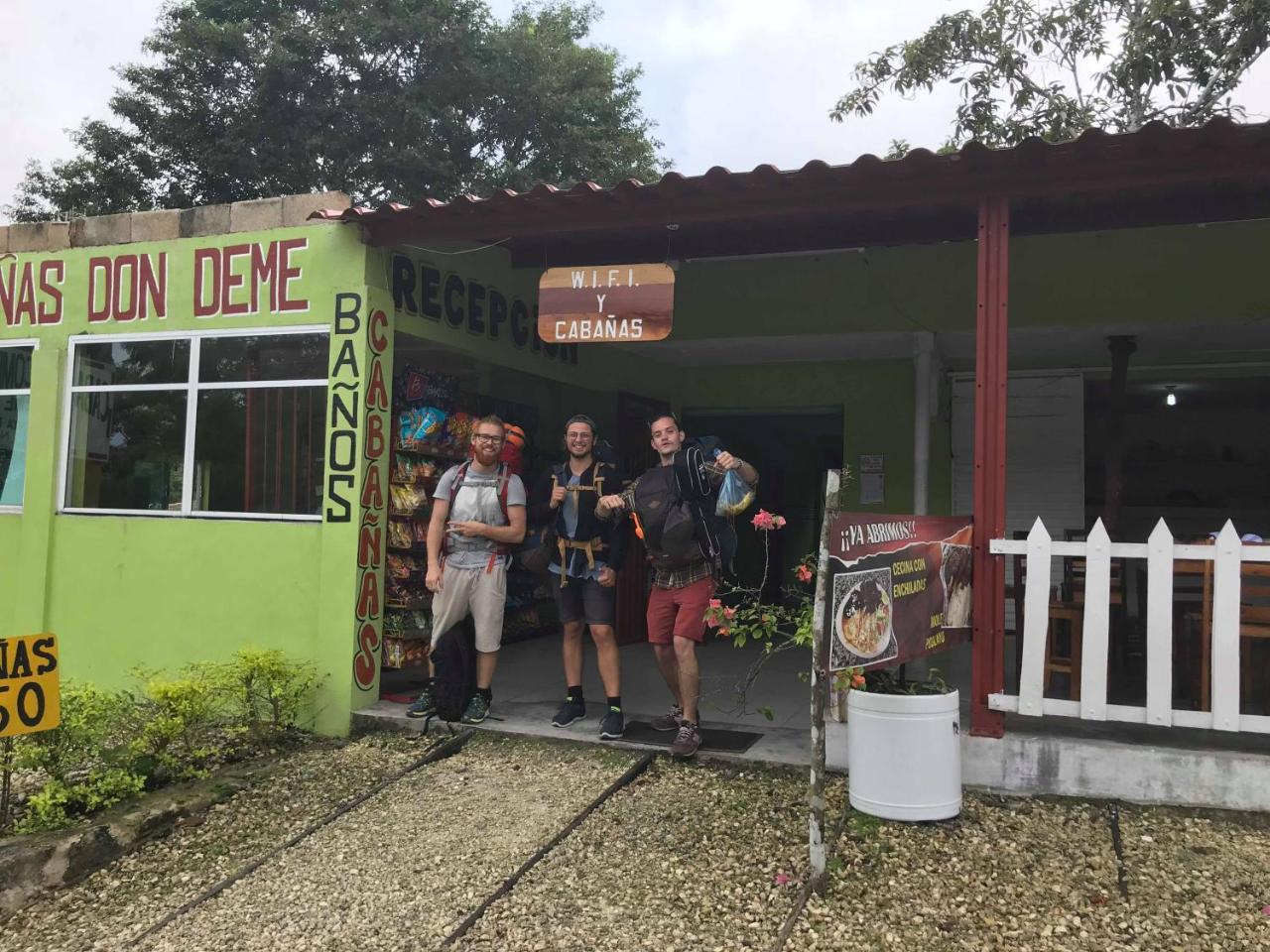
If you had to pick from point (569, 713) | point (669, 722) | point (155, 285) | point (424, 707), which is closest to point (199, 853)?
point (424, 707)

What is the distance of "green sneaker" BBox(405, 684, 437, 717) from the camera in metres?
5.57

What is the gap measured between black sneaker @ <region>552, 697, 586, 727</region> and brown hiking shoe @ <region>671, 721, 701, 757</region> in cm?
76

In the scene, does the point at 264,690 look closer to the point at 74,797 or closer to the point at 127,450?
the point at 74,797

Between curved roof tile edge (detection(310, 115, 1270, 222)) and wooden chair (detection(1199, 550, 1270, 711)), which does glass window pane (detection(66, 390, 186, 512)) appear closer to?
curved roof tile edge (detection(310, 115, 1270, 222))

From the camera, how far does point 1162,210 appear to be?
5418mm

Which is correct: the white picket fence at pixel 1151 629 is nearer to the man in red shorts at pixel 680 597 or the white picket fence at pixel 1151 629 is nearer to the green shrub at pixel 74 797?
the man in red shorts at pixel 680 597

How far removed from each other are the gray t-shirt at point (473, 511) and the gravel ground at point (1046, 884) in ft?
8.25

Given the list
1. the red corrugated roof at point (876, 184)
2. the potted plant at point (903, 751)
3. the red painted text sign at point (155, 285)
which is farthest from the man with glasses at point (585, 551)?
the red painted text sign at point (155, 285)

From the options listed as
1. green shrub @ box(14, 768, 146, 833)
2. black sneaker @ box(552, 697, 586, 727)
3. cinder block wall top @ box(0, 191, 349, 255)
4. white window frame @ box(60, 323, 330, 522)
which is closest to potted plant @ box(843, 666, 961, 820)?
black sneaker @ box(552, 697, 586, 727)

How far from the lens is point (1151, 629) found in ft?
14.0

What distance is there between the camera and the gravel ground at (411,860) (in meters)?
3.48

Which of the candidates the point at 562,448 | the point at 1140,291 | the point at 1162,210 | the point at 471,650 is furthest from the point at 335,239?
the point at 1140,291

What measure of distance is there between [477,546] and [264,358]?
6.38ft

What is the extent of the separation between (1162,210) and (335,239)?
4.80m
